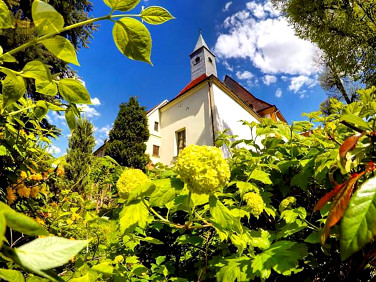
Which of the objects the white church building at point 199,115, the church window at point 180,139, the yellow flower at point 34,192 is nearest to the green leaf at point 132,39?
the yellow flower at point 34,192

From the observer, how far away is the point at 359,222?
1.15ft

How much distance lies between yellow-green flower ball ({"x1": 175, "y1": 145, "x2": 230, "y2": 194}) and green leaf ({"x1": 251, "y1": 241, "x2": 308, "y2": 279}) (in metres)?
0.36

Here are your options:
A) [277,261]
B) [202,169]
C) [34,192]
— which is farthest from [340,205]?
[34,192]

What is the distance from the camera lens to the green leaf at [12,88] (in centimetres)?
53

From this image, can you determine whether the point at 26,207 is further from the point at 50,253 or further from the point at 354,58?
the point at 354,58

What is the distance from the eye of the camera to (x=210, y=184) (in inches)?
28.9

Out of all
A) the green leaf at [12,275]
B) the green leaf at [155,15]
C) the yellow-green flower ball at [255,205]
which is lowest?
the green leaf at [12,275]

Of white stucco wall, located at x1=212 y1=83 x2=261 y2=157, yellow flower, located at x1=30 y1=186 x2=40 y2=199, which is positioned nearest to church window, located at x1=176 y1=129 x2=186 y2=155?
white stucco wall, located at x1=212 y1=83 x2=261 y2=157

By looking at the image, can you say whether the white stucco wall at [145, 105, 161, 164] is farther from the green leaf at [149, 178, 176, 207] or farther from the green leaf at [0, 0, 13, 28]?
the green leaf at [0, 0, 13, 28]

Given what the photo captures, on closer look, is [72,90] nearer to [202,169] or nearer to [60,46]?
[60,46]

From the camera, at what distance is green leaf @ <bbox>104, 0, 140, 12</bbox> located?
481mm

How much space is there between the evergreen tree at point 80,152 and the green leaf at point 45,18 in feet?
29.2

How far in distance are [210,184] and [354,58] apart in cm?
1034

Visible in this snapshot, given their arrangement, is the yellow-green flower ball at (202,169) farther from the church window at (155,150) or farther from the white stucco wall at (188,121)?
the church window at (155,150)
